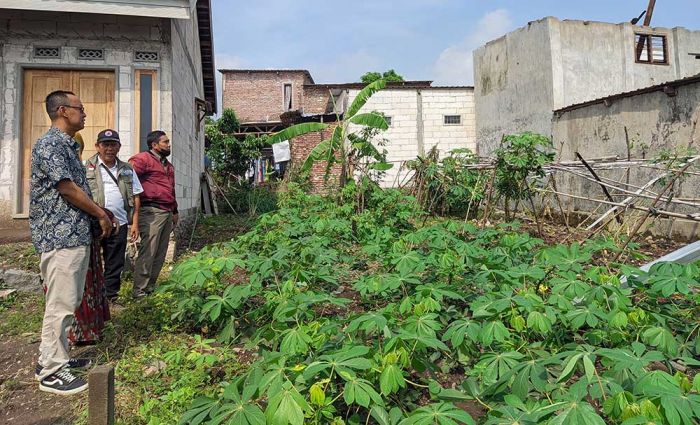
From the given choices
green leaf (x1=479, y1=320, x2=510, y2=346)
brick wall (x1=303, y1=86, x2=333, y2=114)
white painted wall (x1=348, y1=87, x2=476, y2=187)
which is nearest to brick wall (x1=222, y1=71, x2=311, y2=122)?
brick wall (x1=303, y1=86, x2=333, y2=114)

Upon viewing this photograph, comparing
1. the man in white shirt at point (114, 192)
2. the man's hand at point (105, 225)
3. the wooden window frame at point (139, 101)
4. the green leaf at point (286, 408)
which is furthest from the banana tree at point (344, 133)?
the green leaf at point (286, 408)

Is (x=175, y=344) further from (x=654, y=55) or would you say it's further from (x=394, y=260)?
(x=654, y=55)

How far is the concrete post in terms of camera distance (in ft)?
6.07

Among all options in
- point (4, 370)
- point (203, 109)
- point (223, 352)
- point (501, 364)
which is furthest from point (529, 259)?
point (203, 109)

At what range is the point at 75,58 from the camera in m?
5.79

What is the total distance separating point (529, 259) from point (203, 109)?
8.28 metres

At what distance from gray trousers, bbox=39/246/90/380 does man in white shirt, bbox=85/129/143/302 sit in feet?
4.22

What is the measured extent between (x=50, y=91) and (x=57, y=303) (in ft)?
14.2

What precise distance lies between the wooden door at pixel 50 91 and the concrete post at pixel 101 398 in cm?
485

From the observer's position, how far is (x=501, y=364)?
6.86 feet

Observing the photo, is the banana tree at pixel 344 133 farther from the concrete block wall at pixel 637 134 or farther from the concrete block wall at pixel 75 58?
the concrete block wall at pixel 637 134

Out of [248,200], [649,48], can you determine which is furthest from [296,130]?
[649,48]

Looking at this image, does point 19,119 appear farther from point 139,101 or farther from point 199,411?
point 199,411

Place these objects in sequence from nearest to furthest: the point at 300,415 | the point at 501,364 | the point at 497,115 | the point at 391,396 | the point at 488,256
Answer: the point at 300,415 → the point at 501,364 → the point at 391,396 → the point at 488,256 → the point at 497,115
